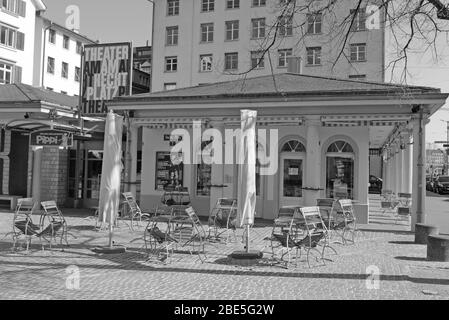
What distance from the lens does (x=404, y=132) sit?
1812 centimetres

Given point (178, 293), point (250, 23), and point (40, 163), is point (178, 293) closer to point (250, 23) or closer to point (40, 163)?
point (40, 163)

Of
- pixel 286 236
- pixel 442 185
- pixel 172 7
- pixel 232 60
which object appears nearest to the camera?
pixel 286 236

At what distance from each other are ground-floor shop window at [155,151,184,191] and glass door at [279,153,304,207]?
12.1ft

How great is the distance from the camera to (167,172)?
60.2ft

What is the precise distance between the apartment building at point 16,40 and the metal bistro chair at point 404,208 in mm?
35501

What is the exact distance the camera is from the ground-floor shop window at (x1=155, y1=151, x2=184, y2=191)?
18.2 metres

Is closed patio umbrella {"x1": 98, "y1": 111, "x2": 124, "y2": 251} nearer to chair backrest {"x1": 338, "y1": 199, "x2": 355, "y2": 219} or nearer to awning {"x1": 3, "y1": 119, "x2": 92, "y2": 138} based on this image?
chair backrest {"x1": 338, "y1": 199, "x2": 355, "y2": 219}

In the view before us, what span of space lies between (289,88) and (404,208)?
529 centimetres

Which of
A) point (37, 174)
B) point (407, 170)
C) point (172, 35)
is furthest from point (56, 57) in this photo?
point (407, 170)

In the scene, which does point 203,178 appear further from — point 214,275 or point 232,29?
point 232,29

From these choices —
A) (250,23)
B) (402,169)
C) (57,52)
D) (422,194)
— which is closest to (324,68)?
(250,23)

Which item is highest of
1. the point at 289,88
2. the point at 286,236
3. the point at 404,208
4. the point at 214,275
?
the point at 289,88

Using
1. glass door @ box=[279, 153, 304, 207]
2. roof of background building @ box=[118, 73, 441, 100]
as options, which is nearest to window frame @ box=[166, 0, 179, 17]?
roof of background building @ box=[118, 73, 441, 100]
